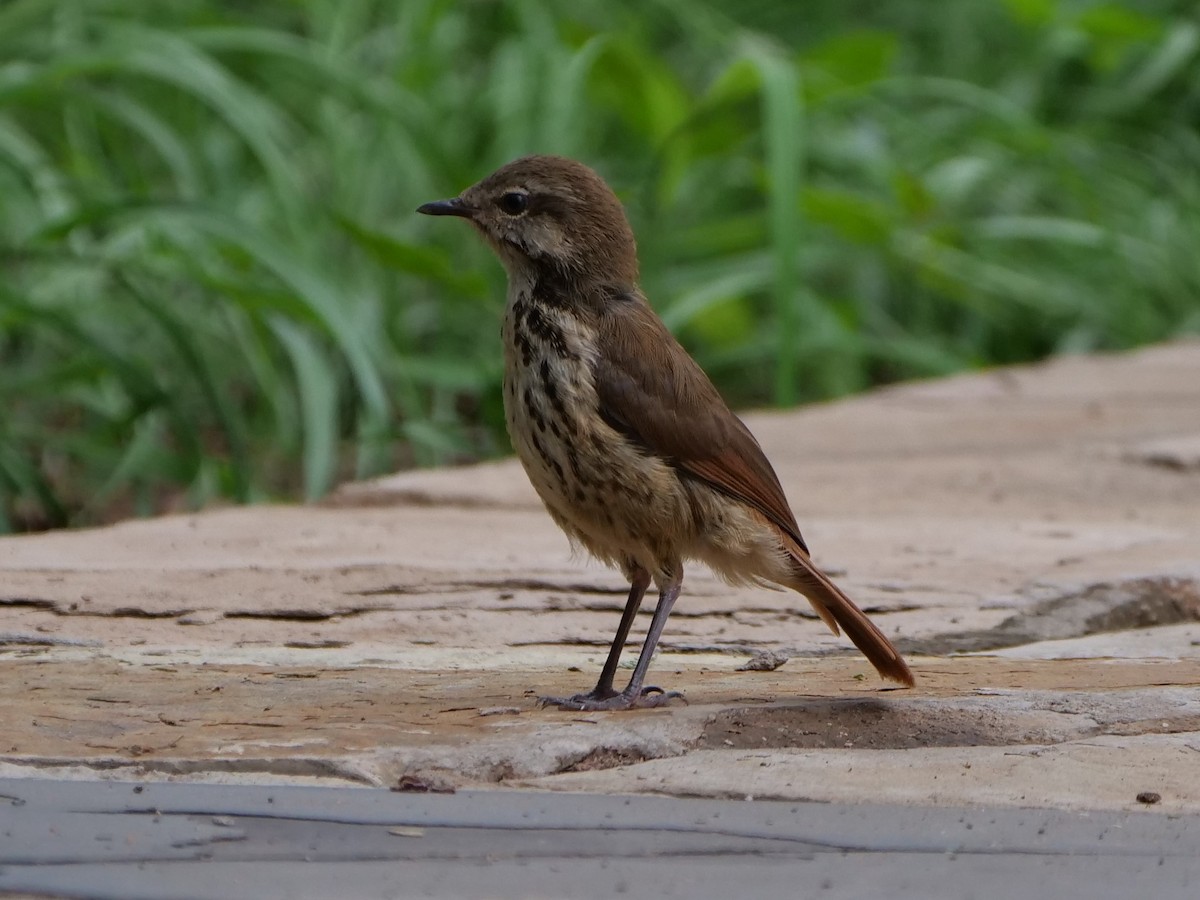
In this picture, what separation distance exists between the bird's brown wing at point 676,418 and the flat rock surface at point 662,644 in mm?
309

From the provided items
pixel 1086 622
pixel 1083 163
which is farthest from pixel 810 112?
pixel 1086 622

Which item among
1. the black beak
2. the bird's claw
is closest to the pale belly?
the bird's claw

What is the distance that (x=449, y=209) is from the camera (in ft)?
11.8

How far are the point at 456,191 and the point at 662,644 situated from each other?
301 centimetres

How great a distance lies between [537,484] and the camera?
3188 millimetres

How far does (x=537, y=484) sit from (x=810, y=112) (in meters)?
4.14

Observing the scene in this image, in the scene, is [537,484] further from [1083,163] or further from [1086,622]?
[1083,163]

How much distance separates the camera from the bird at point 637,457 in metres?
3.12

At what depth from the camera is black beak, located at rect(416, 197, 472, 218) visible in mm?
3572

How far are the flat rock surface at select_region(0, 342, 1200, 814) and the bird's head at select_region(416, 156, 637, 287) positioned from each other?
25.2 inches

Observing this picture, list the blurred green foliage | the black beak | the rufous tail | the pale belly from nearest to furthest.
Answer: the rufous tail
the pale belly
the black beak
the blurred green foliage

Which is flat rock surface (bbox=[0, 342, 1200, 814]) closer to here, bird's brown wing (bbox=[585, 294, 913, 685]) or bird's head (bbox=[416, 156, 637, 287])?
bird's brown wing (bbox=[585, 294, 913, 685])

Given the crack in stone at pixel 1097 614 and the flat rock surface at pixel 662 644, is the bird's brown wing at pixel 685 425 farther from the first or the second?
the crack in stone at pixel 1097 614

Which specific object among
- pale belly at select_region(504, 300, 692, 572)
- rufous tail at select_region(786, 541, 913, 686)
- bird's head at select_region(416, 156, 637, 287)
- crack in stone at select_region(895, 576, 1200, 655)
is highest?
bird's head at select_region(416, 156, 637, 287)
